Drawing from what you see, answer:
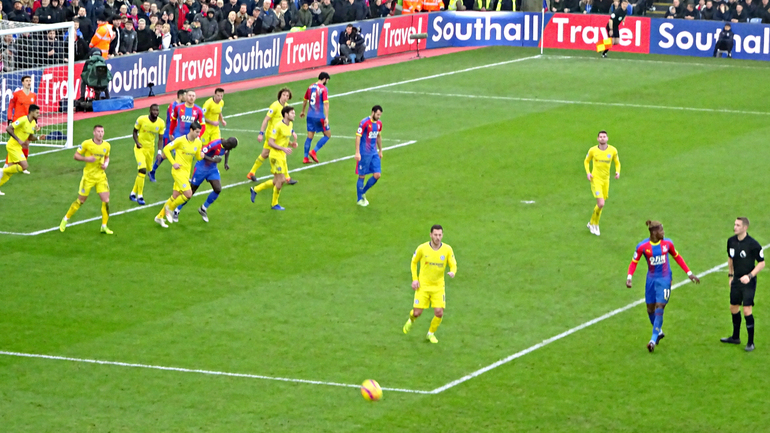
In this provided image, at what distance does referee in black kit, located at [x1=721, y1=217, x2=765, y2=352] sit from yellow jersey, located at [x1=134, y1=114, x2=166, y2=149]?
42.8ft

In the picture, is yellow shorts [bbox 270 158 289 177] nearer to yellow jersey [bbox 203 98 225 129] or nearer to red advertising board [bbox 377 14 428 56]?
yellow jersey [bbox 203 98 225 129]

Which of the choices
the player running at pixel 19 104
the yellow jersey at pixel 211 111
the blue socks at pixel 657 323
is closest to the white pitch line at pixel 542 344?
the blue socks at pixel 657 323

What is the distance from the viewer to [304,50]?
1743 inches

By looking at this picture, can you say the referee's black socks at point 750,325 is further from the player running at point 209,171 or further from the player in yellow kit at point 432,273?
the player running at point 209,171

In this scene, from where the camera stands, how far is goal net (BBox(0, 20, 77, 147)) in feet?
100

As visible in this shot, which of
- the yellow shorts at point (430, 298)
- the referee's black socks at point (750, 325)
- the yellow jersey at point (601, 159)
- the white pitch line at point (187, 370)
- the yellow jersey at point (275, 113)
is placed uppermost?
the yellow jersey at point (275, 113)

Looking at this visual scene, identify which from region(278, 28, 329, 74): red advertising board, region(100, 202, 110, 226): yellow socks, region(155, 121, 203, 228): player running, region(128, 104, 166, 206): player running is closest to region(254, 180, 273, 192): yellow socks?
region(155, 121, 203, 228): player running

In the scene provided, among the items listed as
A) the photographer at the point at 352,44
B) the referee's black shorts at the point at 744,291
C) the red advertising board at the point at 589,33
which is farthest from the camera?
Answer: the red advertising board at the point at 589,33

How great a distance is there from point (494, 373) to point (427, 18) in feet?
120

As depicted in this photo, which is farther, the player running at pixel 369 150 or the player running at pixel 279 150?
the player running at pixel 369 150

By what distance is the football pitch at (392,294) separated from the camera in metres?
14.7

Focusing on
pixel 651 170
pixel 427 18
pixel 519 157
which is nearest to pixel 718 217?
pixel 651 170

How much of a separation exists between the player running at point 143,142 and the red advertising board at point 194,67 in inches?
522

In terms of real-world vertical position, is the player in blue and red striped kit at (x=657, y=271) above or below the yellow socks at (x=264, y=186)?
above
